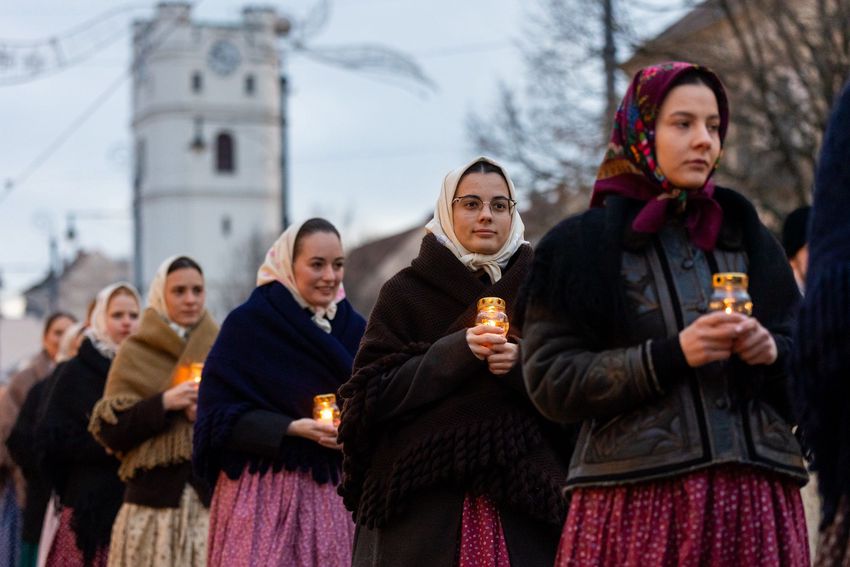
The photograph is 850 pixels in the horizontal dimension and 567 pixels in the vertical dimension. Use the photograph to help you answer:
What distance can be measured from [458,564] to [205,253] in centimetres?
8644

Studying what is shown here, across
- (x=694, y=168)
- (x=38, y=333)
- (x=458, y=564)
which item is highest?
(x=38, y=333)

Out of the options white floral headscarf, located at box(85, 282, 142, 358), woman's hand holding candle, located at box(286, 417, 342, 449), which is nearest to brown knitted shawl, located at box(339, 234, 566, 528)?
woman's hand holding candle, located at box(286, 417, 342, 449)

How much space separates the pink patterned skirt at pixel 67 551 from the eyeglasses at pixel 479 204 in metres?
4.02

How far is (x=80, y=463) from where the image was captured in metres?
9.76

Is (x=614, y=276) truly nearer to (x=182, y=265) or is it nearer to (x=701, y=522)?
(x=701, y=522)

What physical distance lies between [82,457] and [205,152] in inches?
3200

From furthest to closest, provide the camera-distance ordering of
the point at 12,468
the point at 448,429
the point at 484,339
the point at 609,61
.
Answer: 1. the point at 609,61
2. the point at 12,468
3. the point at 448,429
4. the point at 484,339

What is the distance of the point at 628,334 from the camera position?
435 centimetres

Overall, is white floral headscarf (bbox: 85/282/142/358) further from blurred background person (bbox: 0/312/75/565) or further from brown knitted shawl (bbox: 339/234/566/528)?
brown knitted shawl (bbox: 339/234/566/528)

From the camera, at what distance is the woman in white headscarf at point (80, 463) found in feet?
31.3

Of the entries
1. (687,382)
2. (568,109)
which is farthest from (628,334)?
(568,109)

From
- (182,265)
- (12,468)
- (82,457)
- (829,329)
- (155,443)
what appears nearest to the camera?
(829,329)

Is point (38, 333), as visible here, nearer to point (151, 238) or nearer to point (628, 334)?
point (628, 334)

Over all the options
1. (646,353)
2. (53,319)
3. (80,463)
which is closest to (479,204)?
(646,353)
